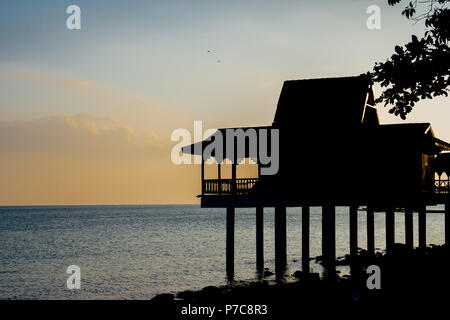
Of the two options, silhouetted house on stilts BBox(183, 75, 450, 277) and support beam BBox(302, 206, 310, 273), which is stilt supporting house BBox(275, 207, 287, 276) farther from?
support beam BBox(302, 206, 310, 273)

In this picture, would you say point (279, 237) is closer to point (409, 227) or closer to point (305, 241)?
point (305, 241)

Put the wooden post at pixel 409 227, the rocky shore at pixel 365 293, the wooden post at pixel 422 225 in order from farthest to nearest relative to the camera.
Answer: the wooden post at pixel 422 225 → the wooden post at pixel 409 227 → the rocky shore at pixel 365 293

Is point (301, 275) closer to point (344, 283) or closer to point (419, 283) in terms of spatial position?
point (344, 283)

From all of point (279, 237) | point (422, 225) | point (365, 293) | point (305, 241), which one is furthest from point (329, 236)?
point (365, 293)

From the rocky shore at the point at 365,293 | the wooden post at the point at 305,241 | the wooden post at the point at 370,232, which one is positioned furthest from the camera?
the wooden post at the point at 370,232

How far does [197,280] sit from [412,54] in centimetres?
2365

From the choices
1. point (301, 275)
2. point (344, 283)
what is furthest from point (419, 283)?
point (301, 275)

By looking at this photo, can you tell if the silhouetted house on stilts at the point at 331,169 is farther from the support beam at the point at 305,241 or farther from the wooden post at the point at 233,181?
the support beam at the point at 305,241

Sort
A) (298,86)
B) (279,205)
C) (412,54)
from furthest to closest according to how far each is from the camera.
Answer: (298,86) → (279,205) → (412,54)

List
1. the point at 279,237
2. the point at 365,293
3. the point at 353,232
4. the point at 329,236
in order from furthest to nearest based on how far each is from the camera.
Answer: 1. the point at 353,232
2. the point at 279,237
3. the point at 329,236
4. the point at 365,293

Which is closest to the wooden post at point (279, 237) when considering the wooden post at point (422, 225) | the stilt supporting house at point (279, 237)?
the stilt supporting house at point (279, 237)

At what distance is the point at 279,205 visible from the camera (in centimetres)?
2923

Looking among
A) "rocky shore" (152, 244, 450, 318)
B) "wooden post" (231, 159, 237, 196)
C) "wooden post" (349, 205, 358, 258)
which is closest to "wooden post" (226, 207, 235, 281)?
"wooden post" (231, 159, 237, 196)
